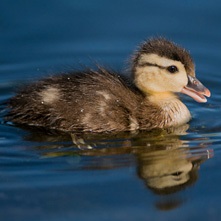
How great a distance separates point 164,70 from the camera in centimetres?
566

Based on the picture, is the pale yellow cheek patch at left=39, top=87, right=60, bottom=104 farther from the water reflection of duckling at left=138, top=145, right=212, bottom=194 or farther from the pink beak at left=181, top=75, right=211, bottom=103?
the pink beak at left=181, top=75, right=211, bottom=103

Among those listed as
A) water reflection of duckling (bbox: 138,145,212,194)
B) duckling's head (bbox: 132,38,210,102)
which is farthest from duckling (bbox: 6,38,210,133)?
water reflection of duckling (bbox: 138,145,212,194)

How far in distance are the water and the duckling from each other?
11 cm

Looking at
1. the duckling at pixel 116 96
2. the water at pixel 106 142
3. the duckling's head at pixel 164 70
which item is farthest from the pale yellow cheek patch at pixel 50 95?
the duckling's head at pixel 164 70

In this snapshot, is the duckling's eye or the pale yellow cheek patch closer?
the pale yellow cheek patch

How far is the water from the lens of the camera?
14.4 ft

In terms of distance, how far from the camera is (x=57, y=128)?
555cm

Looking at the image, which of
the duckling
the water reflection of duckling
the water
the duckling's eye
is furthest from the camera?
the duckling's eye

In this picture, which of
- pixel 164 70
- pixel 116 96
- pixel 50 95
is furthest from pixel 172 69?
pixel 50 95

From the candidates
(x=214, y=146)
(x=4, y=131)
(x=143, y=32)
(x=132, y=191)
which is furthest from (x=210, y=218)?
(x=143, y=32)

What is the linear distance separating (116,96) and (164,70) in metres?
0.40

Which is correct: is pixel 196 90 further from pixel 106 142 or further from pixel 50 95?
pixel 50 95

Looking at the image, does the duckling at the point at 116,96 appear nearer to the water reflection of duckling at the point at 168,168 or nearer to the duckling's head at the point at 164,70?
the duckling's head at the point at 164,70

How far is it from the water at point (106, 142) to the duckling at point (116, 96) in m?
0.11
